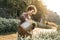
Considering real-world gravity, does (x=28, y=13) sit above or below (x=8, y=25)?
above

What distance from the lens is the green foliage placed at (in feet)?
5.75

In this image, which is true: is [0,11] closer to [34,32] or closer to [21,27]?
[21,27]

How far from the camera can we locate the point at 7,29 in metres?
1.76

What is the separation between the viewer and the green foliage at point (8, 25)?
5.75 ft

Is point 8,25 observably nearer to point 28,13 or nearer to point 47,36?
point 28,13

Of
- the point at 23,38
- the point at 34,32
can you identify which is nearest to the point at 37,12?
the point at 34,32

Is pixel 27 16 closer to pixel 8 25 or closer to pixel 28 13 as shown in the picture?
pixel 28 13

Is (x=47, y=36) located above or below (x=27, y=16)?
below

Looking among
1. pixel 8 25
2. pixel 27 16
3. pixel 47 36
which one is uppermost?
pixel 27 16

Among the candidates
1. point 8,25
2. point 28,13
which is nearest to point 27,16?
point 28,13

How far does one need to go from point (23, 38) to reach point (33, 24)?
0.76ft

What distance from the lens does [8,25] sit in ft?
5.80

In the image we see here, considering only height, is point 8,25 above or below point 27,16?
below

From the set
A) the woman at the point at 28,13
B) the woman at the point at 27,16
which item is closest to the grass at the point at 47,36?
the woman at the point at 27,16
